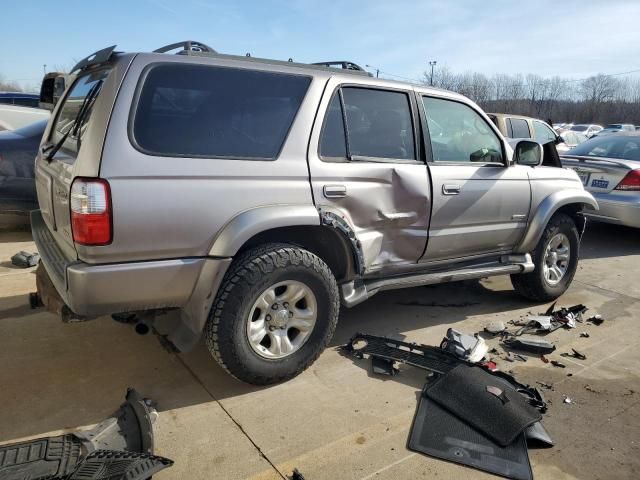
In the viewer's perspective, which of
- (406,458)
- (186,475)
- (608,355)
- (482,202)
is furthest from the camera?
(482,202)

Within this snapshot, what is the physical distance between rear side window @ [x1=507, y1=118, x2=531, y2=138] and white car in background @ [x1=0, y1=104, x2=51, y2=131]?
9111 millimetres

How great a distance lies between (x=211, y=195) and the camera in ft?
8.93

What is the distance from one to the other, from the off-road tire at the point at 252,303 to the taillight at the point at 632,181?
5.50 m

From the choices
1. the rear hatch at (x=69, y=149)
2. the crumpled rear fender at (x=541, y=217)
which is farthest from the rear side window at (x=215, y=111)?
the crumpled rear fender at (x=541, y=217)

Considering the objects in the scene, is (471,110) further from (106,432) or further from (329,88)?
(106,432)

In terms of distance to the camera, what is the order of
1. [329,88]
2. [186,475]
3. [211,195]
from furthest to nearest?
[329,88]
[211,195]
[186,475]

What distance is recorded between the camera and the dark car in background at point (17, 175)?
6.02 metres

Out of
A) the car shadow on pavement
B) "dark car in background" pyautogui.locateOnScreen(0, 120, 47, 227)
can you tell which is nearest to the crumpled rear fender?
the car shadow on pavement

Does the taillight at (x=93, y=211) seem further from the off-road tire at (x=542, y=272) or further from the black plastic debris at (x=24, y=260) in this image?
the off-road tire at (x=542, y=272)

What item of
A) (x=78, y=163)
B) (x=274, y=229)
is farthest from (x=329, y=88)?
(x=78, y=163)

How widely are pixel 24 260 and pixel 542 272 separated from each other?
17.0 ft

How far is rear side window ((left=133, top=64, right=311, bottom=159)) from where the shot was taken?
268cm

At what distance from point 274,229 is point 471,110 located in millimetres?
2199

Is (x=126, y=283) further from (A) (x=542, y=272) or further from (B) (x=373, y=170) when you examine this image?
(A) (x=542, y=272)
